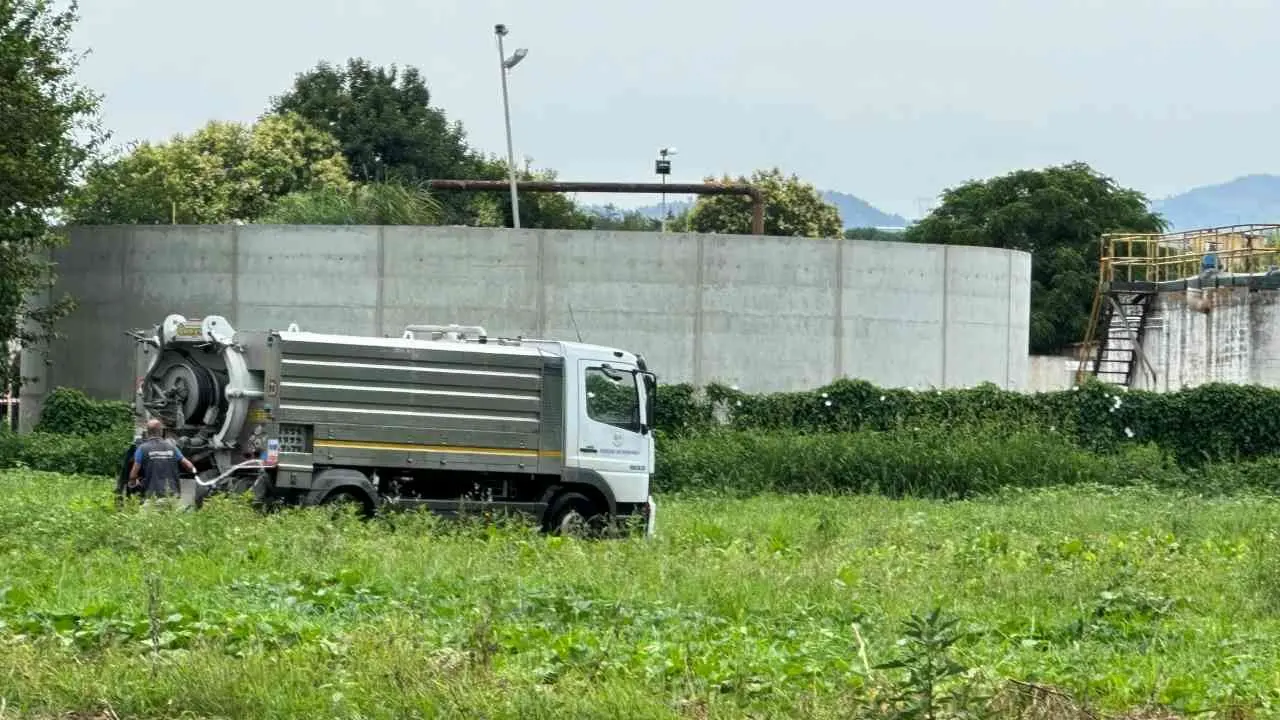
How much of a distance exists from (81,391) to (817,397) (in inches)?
602

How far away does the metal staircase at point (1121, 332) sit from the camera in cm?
5191

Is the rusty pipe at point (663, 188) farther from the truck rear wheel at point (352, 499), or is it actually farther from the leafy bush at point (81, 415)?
the truck rear wheel at point (352, 499)

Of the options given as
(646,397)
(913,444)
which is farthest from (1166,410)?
(646,397)

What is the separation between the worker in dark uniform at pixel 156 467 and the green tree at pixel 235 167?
130 ft

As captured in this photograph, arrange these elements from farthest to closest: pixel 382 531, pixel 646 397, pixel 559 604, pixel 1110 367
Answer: pixel 1110 367 < pixel 646 397 < pixel 382 531 < pixel 559 604

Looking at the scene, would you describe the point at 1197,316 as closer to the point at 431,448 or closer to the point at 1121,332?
the point at 1121,332

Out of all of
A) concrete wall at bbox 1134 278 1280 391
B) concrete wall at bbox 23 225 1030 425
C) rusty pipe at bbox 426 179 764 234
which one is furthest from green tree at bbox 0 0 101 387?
concrete wall at bbox 1134 278 1280 391

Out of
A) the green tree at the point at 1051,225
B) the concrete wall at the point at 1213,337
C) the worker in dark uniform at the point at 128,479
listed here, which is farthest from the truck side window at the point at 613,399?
the green tree at the point at 1051,225

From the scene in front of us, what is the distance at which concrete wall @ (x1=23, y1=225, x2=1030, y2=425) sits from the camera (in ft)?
121

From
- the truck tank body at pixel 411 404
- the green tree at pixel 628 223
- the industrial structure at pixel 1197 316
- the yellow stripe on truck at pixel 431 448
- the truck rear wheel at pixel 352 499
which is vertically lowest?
the truck rear wheel at pixel 352 499

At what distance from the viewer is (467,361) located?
2309cm

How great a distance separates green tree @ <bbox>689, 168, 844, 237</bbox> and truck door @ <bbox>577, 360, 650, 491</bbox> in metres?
55.6

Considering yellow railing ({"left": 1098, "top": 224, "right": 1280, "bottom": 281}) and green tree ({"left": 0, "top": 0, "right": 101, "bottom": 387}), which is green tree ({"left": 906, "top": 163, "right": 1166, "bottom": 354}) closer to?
yellow railing ({"left": 1098, "top": 224, "right": 1280, "bottom": 281})

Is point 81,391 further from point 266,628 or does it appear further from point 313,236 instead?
point 266,628
